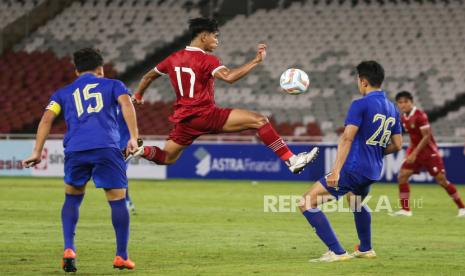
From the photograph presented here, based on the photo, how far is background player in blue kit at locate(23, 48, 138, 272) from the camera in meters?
9.31

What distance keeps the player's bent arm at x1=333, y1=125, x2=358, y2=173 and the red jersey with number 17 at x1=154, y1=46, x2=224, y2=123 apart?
1.98 metres

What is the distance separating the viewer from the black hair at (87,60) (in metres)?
9.45

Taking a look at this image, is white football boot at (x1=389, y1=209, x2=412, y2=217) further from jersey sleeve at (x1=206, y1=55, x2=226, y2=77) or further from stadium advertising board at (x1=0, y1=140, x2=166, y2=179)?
→ stadium advertising board at (x1=0, y1=140, x2=166, y2=179)

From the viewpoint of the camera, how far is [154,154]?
457 inches

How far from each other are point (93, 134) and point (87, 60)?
2.45 feet

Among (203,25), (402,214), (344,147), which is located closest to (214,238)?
(203,25)

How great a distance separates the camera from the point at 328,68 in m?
35.7

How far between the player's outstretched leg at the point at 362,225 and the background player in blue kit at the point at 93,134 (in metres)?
2.70

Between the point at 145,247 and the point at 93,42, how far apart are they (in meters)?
27.6

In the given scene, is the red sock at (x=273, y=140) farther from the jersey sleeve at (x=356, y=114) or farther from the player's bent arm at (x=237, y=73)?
the jersey sleeve at (x=356, y=114)

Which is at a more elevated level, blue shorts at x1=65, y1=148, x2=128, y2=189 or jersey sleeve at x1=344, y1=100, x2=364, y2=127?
jersey sleeve at x1=344, y1=100, x2=364, y2=127

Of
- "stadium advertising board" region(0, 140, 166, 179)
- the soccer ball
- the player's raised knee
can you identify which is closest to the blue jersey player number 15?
the player's raised knee

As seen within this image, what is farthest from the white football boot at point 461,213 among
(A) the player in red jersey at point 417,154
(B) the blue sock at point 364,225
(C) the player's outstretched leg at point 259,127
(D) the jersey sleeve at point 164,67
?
(D) the jersey sleeve at point 164,67

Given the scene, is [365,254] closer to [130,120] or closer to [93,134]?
[130,120]
